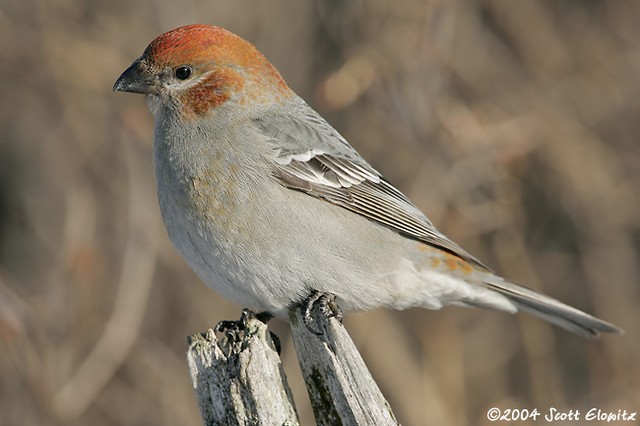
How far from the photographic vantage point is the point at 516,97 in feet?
27.5

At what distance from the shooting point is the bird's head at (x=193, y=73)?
17.1 feet

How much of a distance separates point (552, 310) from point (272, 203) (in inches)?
88.6

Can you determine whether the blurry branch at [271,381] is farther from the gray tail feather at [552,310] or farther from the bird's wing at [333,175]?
the gray tail feather at [552,310]

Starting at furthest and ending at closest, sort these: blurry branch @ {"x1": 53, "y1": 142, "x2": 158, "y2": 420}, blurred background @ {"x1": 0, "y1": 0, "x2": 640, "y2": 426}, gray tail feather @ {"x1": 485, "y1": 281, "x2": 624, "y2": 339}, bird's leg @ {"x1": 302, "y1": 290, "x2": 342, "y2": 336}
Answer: blurred background @ {"x1": 0, "y1": 0, "x2": 640, "y2": 426} < blurry branch @ {"x1": 53, "y1": 142, "x2": 158, "y2": 420} < gray tail feather @ {"x1": 485, "y1": 281, "x2": 624, "y2": 339} < bird's leg @ {"x1": 302, "y1": 290, "x2": 342, "y2": 336}

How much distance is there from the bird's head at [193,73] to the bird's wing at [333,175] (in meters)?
0.29

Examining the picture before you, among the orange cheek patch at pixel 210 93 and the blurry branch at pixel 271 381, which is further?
the orange cheek patch at pixel 210 93

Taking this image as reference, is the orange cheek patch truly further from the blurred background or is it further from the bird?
the blurred background

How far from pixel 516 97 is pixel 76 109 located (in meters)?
4.32

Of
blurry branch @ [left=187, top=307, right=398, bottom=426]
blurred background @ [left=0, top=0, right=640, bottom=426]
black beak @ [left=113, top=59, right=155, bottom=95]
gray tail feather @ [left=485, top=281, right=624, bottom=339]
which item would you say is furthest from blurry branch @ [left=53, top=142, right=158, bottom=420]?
gray tail feather @ [left=485, top=281, right=624, bottom=339]

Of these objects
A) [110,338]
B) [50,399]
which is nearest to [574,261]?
[110,338]

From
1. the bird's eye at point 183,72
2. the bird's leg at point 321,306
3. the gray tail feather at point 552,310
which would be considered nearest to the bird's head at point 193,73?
the bird's eye at point 183,72

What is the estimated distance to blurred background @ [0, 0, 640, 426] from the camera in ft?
23.6

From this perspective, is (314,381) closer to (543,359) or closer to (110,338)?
(110,338)

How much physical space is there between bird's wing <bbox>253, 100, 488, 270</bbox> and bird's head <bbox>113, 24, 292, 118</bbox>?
0.96 ft
